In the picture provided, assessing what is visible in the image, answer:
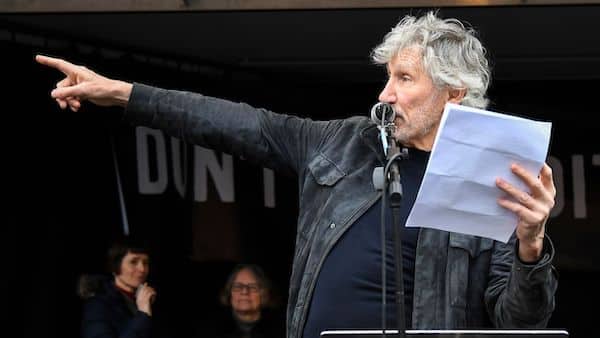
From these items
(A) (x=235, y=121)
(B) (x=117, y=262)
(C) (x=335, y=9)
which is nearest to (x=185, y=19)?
(C) (x=335, y=9)

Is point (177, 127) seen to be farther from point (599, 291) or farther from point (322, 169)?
point (599, 291)

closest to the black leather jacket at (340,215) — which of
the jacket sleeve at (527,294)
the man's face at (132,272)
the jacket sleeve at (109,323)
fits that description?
the jacket sleeve at (527,294)

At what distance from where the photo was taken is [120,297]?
6.49 metres

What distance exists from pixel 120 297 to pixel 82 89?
3.52m

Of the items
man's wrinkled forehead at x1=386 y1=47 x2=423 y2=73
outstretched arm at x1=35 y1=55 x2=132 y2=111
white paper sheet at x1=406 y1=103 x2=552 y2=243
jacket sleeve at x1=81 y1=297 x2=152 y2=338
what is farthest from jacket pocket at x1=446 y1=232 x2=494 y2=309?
jacket sleeve at x1=81 y1=297 x2=152 y2=338

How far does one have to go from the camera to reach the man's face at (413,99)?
3168mm

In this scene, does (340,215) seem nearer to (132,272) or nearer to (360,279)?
(360,279)

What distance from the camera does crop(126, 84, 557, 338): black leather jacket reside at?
302 cm

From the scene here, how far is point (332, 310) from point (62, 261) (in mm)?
3922

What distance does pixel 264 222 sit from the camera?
7.32 m

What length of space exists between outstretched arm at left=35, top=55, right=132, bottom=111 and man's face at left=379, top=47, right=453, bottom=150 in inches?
27.0

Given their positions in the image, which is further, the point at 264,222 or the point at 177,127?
the point at 264,222

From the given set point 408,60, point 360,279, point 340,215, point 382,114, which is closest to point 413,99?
point 408,60

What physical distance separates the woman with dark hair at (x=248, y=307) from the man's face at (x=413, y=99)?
3.59m
